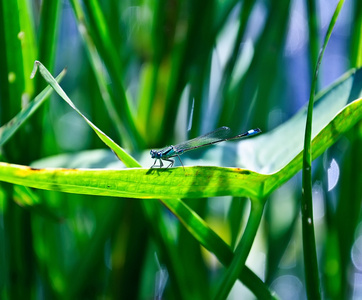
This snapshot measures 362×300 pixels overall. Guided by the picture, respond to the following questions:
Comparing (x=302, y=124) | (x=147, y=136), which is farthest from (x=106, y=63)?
(x=302, y=124)

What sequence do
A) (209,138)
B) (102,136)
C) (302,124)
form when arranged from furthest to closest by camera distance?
(209,138), (302,124), (102,136)

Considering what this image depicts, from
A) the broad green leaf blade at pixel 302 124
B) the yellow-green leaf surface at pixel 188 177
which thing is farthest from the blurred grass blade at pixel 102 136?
the broad green leaf blade at pixel 302 124

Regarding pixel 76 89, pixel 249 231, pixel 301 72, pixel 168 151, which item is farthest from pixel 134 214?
pixel 301 72

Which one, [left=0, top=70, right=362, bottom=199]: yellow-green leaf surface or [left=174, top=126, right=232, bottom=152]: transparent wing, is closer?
[left=0, top=70, right=362, bottom=199]: yellow-green leaf surface

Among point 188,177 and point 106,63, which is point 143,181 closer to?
point 188,177

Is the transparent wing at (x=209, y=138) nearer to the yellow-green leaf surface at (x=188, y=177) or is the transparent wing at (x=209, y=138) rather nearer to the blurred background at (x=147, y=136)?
the blurred background at (x=147, y=136)

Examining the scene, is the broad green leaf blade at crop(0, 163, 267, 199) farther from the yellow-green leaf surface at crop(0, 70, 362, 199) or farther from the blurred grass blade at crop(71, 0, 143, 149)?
the blurred grass blade at crop(71, 0, 143, 149)

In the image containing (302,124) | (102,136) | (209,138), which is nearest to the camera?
(102,136)

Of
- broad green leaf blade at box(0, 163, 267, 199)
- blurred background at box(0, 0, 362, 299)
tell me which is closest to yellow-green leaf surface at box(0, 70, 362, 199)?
broad green leaf blade at box(0, 163, 267, 199)

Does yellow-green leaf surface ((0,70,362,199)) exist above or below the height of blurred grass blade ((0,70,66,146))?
below
